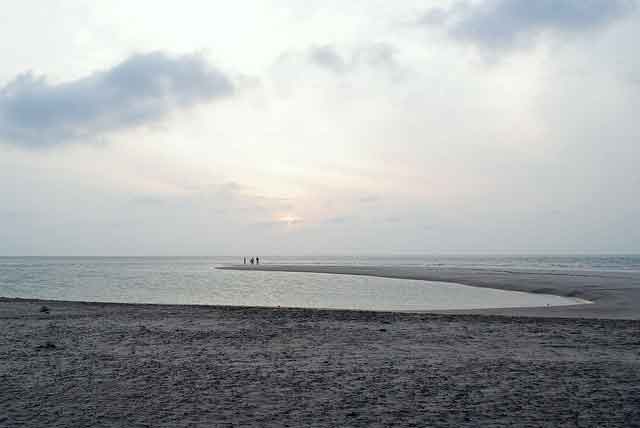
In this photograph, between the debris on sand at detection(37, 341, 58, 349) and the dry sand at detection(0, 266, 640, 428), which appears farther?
the debris on sand at detection(37, 341, 58, 349)

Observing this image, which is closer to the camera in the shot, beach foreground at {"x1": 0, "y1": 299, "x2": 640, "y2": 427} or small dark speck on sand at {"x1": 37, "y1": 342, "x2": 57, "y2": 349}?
beach foreground at {"x1": 0, "y1": 299, "x2": 640, "y2": 427}

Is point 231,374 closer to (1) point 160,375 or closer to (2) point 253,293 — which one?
(1) point 160,375

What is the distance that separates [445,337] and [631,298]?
21.9 m

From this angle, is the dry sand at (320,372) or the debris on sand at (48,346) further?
the debris on sand at (48,346)

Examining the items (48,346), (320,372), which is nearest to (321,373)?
(320,372)

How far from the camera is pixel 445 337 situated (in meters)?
15.9

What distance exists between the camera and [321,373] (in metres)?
11.1

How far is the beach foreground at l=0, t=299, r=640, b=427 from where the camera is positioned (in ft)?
26.9

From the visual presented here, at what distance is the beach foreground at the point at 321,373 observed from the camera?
8.20m

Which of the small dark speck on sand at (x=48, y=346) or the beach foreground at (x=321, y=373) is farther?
the small dark speck on sand at (x=48, y=346)

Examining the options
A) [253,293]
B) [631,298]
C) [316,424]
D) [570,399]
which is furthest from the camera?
[253,293]

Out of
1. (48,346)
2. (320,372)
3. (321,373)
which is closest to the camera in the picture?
(321,373)

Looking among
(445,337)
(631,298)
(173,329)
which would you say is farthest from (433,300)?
(173,329)

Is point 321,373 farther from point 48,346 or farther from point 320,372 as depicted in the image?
point 48,346
